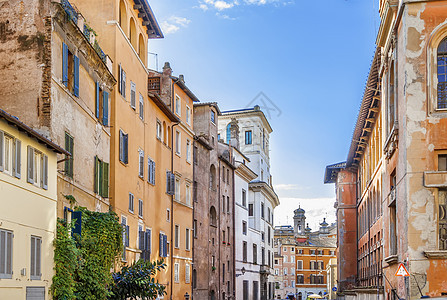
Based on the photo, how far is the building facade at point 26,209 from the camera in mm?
18109

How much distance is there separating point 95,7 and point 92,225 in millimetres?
12048

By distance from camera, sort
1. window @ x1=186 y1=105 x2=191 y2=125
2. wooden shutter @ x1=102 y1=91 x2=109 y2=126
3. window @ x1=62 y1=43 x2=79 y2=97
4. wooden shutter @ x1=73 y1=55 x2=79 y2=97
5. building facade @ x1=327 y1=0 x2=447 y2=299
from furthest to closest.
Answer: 1. window @ x1=186 y1=105 x2=191 y2=125
2. wooden shutter @ x1=102 y1=91 x2=109 y2=126
3. building facade @ x1=327 y1=0 x2=447 y2=299
4. wooden shutter @ x1=73 y1=55 x2=79 y2=97
5. window @ x1=62 y1=43 x2=79 y2=97

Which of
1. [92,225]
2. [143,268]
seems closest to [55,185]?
[92,225]

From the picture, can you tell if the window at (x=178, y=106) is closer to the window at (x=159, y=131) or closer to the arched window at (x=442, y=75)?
the window at (x=159, y=131)

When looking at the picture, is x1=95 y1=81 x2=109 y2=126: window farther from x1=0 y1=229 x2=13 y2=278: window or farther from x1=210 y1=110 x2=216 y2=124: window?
x1=210 y1=110 x2=216 y2=124: window

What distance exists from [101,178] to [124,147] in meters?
4.68

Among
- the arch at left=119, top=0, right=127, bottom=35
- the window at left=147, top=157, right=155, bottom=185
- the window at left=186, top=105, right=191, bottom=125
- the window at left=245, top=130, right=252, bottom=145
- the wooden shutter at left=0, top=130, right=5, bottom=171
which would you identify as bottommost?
the wooden shutter at left=0, top=130, right=5, bottom=171

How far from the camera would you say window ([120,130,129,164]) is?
3288 centimetres

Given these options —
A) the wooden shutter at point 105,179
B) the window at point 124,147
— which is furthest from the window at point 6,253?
the window at point 124,147

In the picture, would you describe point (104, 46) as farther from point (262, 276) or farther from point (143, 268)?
point (262, 276)

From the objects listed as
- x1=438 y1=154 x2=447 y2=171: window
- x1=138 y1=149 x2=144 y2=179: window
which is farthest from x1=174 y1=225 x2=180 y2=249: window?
x1=438 y1=154 x2=447 y2=171: window

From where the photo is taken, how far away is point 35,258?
65.5 feet

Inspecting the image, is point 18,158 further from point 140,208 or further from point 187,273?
point 187,273

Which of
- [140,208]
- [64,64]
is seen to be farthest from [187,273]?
[64,64]
